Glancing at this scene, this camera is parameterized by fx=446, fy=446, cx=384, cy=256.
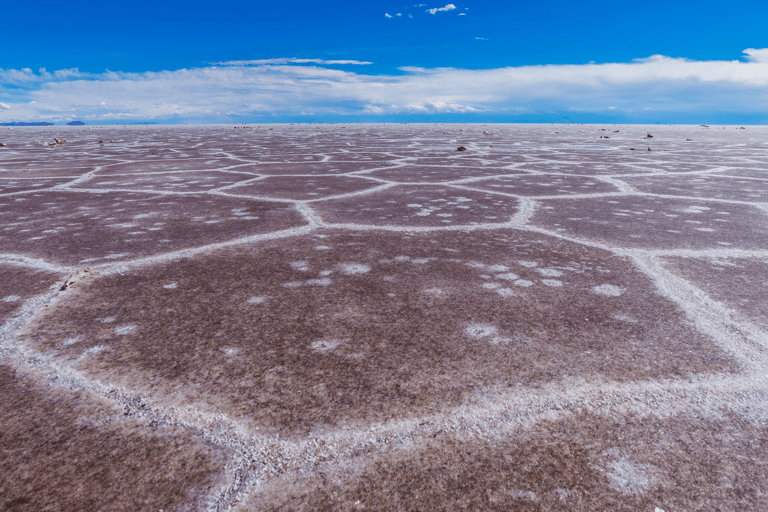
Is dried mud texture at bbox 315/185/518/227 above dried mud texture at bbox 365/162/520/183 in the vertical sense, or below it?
below

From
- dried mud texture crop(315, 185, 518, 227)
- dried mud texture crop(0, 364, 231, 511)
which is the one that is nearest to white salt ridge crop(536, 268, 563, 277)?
dried mud texture crop(315, 185, 518, 227)

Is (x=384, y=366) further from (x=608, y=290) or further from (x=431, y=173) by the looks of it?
(x=431, y=173)

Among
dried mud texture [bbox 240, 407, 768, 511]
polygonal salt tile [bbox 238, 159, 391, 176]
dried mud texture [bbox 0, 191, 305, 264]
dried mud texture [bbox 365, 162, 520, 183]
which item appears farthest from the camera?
polygonal salt tile [bbox 238, 159, 391, 176]

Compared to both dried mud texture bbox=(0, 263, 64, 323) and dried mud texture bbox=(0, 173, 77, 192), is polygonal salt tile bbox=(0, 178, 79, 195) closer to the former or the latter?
dried mud texture bbox=(0, 173, 77, 192)

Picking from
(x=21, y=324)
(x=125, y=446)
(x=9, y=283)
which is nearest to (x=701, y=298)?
(x=125, y=446)

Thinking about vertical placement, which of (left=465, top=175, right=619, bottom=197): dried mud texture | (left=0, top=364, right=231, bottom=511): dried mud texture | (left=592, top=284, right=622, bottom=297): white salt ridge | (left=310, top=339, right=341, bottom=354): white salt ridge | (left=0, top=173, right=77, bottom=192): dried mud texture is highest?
(left=465, top=175, right=619, bottom=197): dried mud texture

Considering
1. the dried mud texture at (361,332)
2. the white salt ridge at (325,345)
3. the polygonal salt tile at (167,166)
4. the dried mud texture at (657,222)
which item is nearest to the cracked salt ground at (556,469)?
the dried mud texture at (361,332)

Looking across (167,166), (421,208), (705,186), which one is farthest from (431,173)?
(167,166)

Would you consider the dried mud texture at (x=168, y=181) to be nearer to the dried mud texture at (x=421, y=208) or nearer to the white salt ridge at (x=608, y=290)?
the dried mud texture at (x=421, y=208)
